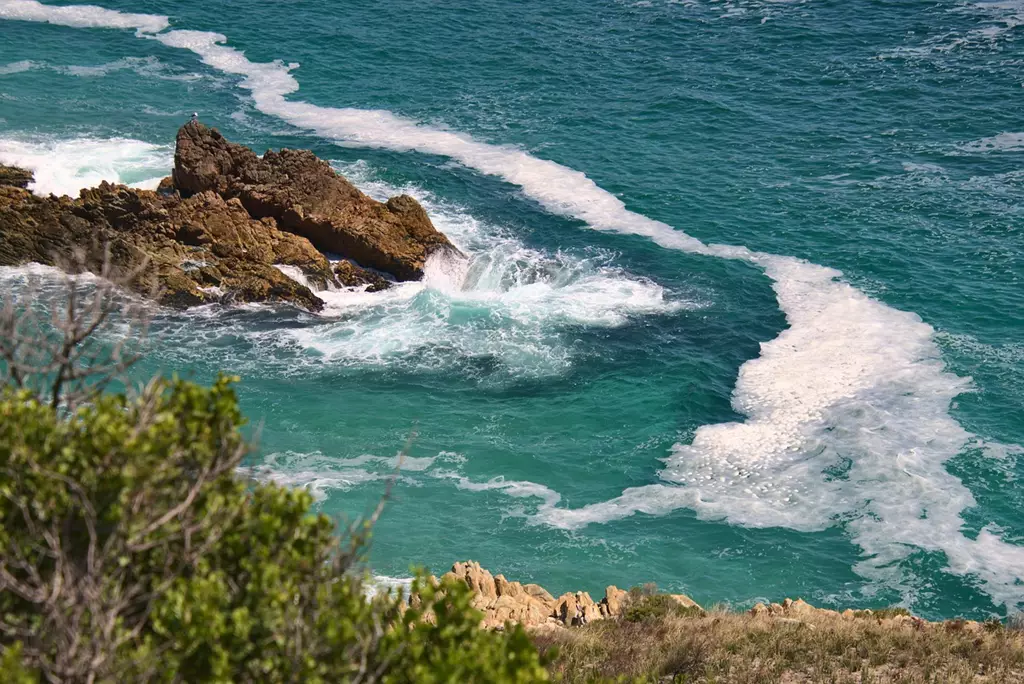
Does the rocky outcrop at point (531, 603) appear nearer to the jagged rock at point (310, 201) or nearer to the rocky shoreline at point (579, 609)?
the rocky shoreline at point (579, 609)

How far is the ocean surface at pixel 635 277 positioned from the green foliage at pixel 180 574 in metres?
3.33

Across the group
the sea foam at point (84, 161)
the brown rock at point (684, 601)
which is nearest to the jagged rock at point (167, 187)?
the sea foam at point (84, 161)

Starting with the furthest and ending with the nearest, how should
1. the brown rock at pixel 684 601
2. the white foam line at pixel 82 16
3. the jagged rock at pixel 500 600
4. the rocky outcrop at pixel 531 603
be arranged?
the white foam line at pixel 82 16
the brown rock at pixel 684 601
the rocky outcrop at pixel 531 603
the jagged rock at pixel 500 600

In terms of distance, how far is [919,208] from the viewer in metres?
43.6

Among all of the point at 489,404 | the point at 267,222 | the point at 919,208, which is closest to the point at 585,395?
the point at 489,404

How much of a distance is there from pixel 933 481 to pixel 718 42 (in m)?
38.5

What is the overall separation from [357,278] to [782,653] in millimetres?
23422

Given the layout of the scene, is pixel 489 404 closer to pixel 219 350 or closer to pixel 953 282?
pixel 219 350

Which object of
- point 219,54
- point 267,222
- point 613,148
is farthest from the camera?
point 219,54

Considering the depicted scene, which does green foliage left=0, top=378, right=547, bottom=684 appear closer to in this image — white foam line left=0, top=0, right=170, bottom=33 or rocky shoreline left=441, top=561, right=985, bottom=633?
rocky shoreline left=441, top=561, right=985, bottom=633

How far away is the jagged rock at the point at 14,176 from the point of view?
3944 cm

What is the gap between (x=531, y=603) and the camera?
20578 millimetres

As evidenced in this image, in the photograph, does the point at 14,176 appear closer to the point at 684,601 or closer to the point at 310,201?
the point at 310,201

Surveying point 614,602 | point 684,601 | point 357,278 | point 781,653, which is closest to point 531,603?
point 614,602
